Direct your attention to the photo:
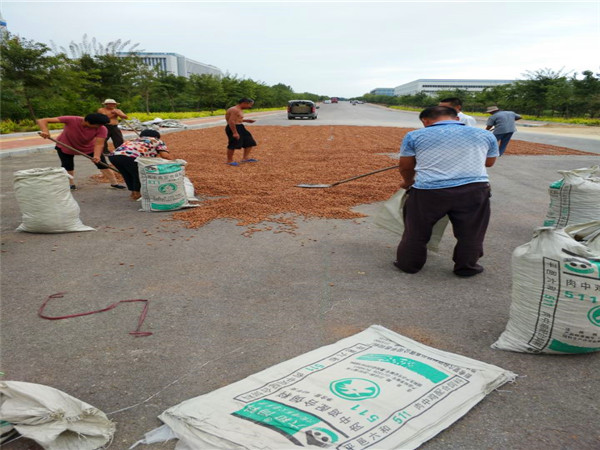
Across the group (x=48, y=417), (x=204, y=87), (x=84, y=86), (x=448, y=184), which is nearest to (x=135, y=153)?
(x=448, y=184)

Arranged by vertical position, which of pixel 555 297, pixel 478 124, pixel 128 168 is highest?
pixel 478 124

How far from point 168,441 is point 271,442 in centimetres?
52

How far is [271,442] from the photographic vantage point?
5.48 feet

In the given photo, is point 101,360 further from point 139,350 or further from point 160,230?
point 160,230

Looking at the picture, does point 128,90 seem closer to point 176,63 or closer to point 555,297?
point 555,297

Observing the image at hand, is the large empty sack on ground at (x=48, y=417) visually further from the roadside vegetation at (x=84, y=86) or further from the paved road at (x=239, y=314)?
the roadside vegetation at (x=84, y=86)

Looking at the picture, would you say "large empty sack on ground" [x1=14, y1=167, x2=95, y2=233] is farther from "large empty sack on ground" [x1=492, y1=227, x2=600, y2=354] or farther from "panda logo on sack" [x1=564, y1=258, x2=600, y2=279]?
"panda logo on sack" [x1=564, y1=258, x2=600, y2=279]

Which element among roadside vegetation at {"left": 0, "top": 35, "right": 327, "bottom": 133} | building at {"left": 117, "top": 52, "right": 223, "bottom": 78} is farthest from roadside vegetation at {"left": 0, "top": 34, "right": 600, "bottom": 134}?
building at {"left": 117, "top": 52, "right": 223, "bottom": 78}

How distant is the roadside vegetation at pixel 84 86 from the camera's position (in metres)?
18.1

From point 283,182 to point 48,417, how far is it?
658cm

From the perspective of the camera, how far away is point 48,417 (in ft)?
5.60

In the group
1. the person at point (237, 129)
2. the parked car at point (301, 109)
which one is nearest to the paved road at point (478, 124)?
the parked car at point (301, 109)

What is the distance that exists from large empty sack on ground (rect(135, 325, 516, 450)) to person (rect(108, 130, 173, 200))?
4.74m

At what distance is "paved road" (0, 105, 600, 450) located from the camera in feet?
6.81
